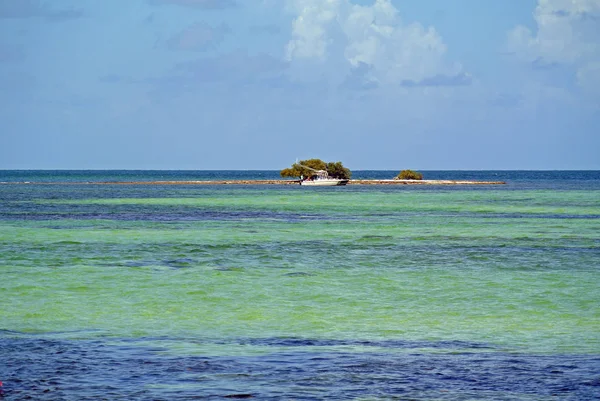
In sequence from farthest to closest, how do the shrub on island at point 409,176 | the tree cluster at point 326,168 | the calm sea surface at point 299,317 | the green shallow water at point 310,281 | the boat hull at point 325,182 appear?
the shrub on island at point 409,176, the tree cluster at point 326,168, the boat hull at point 325,182, the green shallow water at point 310,281, the calm sea surface at point 299,317

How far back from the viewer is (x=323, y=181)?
489ft

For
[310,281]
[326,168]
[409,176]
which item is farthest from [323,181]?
[310,281]

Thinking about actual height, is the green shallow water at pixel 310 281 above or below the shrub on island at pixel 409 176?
below

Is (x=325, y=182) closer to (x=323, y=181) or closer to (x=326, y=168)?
(x=323, y=181)

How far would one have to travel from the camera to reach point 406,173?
7219 inches

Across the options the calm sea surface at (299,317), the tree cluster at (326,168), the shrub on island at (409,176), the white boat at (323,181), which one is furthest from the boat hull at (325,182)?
the calm sea surface at (299,317)

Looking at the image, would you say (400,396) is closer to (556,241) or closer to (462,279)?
(462,279)

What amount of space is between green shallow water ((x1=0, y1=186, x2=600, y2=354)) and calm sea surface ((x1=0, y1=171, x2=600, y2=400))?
9cm

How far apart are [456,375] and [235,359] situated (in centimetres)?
375

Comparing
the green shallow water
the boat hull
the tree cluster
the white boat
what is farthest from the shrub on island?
the green shallow water

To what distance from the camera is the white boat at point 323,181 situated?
149 metres

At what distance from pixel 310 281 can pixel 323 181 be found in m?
122

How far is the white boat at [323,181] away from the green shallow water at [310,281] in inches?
3707

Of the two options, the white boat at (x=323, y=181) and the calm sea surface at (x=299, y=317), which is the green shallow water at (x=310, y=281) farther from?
the white boat at (x=323, y=181)
